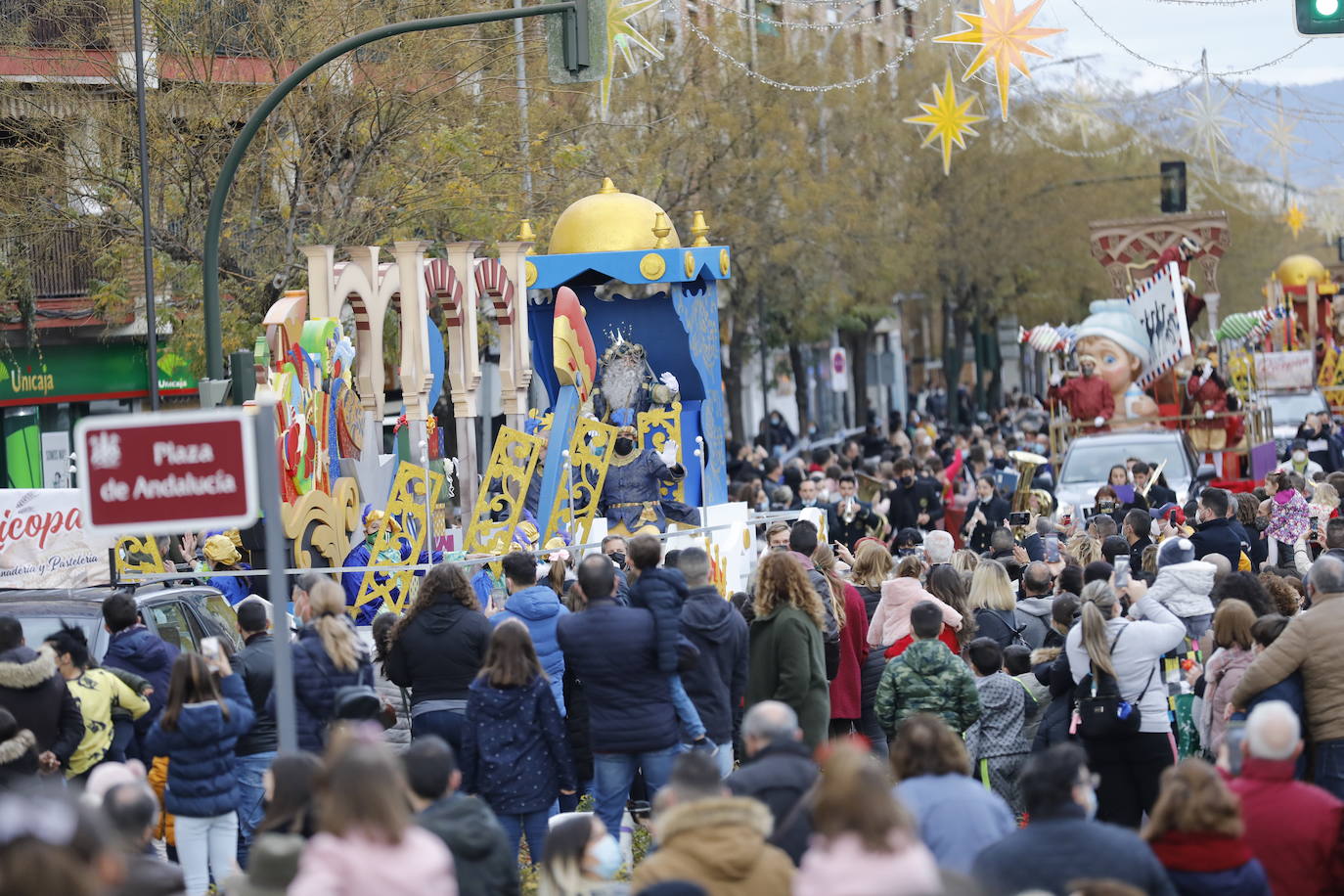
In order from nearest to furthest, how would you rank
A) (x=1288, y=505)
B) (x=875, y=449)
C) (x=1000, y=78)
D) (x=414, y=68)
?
1. (x=1288, y=505)
2. (x=1000, y=78)
3. (x=414, y=68)
4. (x=875, y=449)

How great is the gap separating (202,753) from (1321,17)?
10.4m

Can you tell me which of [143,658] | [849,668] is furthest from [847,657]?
[143,658]

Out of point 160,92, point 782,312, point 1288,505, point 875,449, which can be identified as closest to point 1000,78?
point 1288,505

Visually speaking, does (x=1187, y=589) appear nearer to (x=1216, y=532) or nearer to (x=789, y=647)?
(x=789, y=647)

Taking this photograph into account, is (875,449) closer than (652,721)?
No

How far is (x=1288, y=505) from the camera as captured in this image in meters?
14.6

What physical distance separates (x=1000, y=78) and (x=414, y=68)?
6578 millimetres

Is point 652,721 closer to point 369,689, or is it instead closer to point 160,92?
point 369,689

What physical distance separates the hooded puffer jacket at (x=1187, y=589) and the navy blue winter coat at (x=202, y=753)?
461 cm

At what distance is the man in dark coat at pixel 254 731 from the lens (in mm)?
8750

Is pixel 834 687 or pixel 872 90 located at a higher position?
pixel 872 90

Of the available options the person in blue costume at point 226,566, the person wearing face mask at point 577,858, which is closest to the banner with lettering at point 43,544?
the person in blue costume at point 226,566

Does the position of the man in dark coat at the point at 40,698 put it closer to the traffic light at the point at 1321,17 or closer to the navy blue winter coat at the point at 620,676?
the navy blue winter coat at the point at 620,676

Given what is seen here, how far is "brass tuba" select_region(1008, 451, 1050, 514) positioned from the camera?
765 inches
